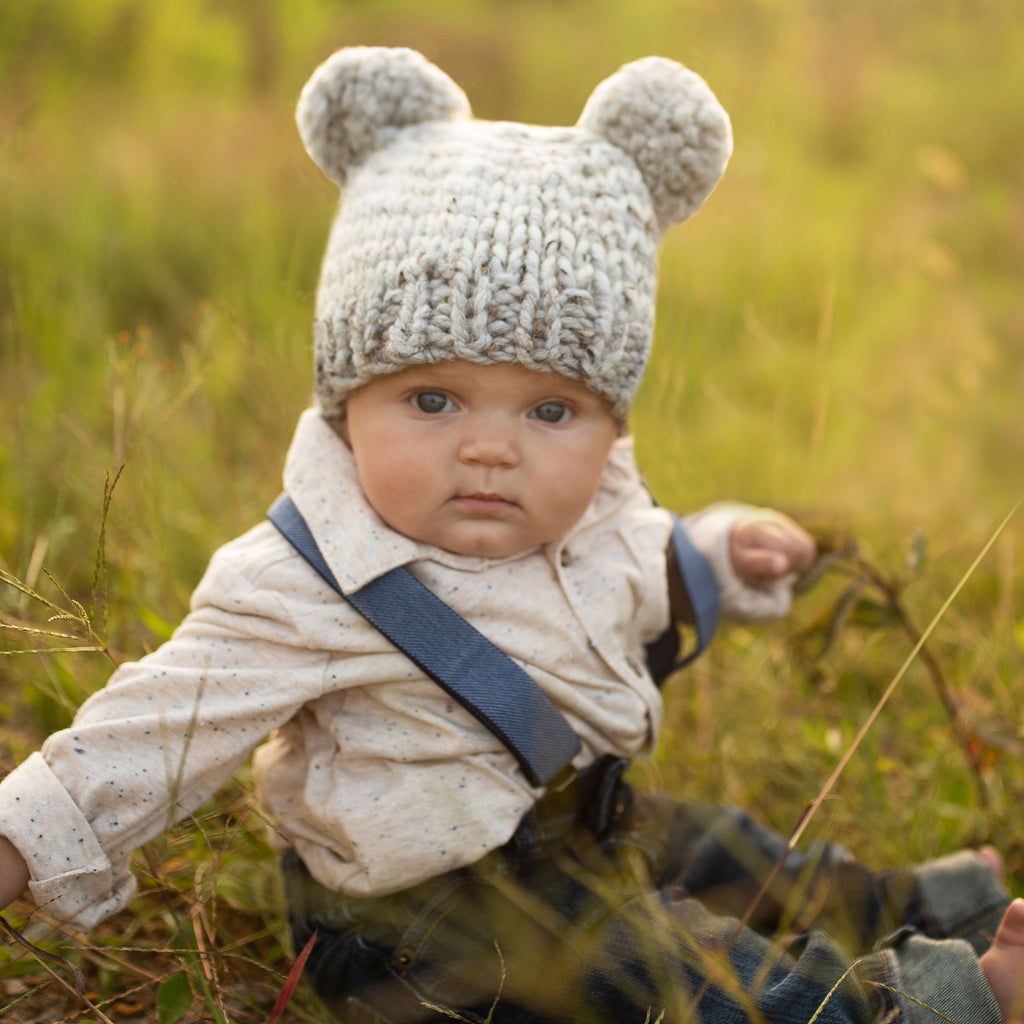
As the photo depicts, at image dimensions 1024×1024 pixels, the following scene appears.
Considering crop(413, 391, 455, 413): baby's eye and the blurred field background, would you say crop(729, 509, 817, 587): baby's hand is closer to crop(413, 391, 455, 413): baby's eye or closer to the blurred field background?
the blurred field background

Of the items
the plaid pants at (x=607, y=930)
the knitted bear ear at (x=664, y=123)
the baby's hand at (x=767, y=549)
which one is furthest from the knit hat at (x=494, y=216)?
the plaid pants at (x=607, y=930)

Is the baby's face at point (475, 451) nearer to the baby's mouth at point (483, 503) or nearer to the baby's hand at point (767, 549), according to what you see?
the baby's mouth at point (483, 503)

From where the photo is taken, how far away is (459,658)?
4.91 feet

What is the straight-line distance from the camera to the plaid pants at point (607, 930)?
140 centimetres

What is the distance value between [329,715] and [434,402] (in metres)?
0.48

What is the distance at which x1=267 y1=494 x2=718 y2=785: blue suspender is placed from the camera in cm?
148

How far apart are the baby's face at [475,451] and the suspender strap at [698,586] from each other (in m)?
0.32

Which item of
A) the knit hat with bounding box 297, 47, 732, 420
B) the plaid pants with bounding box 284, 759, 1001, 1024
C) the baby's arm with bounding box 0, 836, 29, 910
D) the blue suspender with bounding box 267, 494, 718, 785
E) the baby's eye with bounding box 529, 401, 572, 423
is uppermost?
the knit hat with bounding box 297, 47, 732, 420

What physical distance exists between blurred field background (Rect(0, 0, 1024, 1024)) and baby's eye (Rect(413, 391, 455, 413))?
1.43ft

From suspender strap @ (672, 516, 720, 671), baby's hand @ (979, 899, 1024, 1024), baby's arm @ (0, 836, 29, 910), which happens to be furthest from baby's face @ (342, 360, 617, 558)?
baby's hand @ (979, 899, 1024, 1024)

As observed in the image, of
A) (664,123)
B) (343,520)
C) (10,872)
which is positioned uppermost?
(664,123)

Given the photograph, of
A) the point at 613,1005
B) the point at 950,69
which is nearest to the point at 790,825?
the point at 613,1005

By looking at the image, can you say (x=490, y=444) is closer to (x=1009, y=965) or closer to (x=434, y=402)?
(x=434, y=402)

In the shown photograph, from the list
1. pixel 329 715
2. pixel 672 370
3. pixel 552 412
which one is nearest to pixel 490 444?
pixel 552 412
